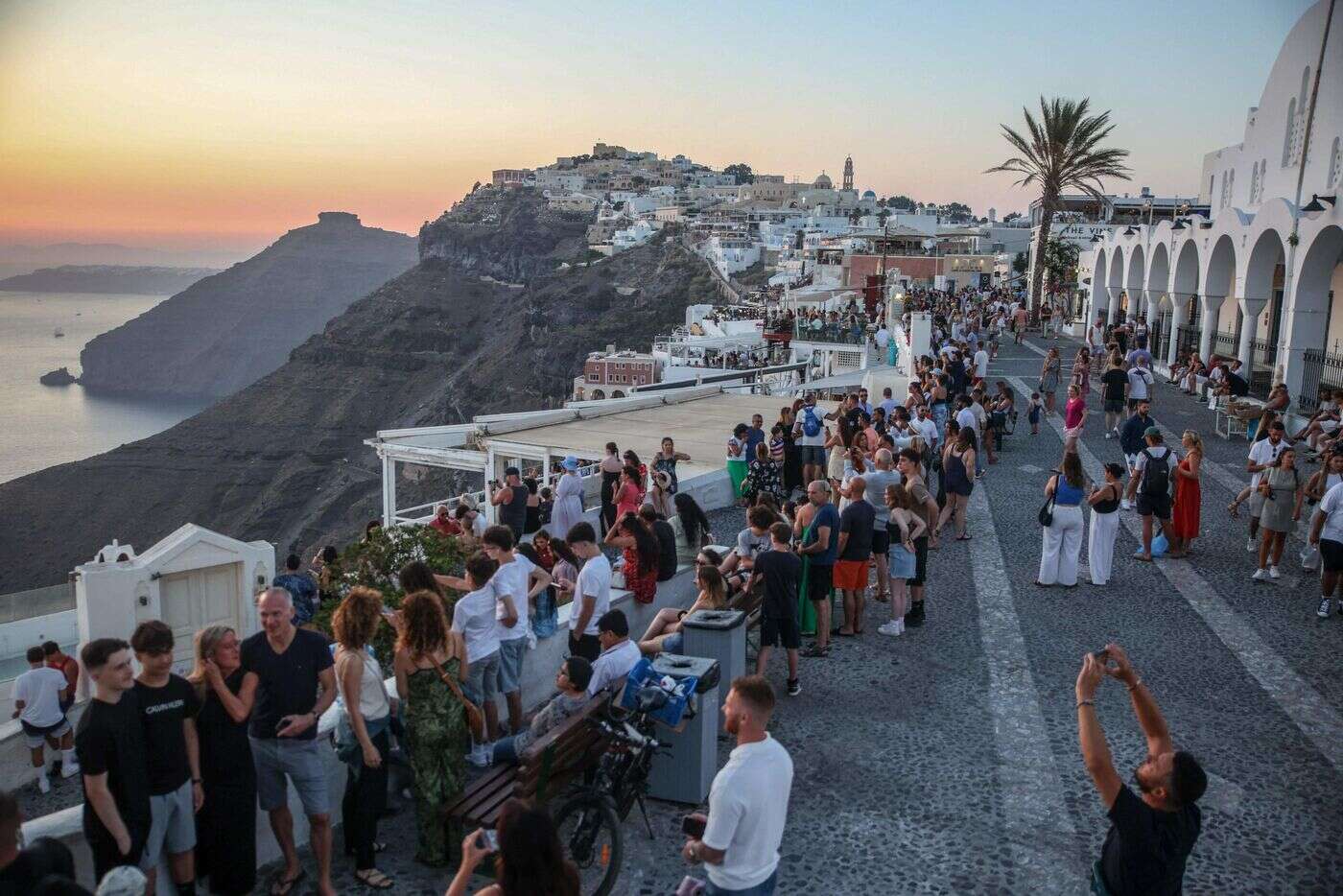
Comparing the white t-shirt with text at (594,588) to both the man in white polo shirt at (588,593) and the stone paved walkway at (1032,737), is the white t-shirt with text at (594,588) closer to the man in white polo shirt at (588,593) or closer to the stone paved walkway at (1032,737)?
the man in white polo shirt at (588,593)

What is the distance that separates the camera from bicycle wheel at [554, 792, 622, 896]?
Result: 4512 millimetres

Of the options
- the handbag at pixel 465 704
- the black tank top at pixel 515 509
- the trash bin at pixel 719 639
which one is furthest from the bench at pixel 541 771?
the black tank top at pixel 515 509

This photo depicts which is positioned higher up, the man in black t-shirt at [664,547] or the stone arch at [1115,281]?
the stone arch at [1115,281]

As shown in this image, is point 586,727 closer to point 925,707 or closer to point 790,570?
point 790,570

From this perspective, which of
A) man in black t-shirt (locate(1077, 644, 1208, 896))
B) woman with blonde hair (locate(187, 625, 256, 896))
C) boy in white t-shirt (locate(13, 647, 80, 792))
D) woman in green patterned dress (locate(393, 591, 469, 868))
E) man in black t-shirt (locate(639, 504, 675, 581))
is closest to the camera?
man in black t-shirt (locate(1077, 644, 1208, 896))

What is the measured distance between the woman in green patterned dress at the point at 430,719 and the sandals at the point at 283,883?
0.58 m

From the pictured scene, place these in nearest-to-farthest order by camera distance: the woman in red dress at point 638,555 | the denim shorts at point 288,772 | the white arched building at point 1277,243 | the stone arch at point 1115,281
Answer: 1. the denim shorts at point 288,772
2. the woman in red dress at point 638,555
3. the white arched building at point 1277,243
4. the stone arch at point 1115,281

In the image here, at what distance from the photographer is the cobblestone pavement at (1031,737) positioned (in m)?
4.89

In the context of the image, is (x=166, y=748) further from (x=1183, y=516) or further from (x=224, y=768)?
(x=1183, y=516)

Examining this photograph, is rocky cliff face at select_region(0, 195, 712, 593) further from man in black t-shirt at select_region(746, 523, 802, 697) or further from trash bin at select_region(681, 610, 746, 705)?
trash bin at select_region(681, 610, 746, 705)

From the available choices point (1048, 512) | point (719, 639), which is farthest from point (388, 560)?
point (1048, 512)

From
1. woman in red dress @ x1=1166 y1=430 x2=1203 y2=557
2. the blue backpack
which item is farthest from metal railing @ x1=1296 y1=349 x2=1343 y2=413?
the blue backpack

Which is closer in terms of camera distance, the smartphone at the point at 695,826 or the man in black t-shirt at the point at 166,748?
the smartphone at the point at 695,826

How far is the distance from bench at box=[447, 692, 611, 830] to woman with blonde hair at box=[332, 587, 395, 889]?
413 mm
